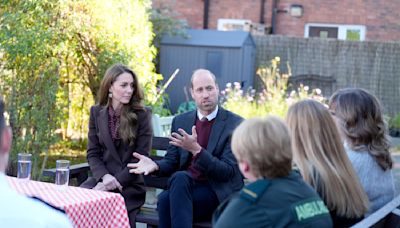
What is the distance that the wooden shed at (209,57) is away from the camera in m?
14.3

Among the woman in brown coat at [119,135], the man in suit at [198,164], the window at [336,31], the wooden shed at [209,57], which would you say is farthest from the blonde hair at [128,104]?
the window at [336,31]

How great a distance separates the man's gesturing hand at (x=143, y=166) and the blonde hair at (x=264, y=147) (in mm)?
2107

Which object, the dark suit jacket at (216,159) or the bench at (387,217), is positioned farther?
the dark suit jacket at (216,159)

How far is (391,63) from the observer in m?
14.7

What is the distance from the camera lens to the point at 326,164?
11.0 ft

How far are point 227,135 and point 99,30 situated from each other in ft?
13.2

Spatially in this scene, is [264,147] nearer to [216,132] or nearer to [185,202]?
[185,202]

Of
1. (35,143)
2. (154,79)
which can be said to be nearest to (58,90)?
(35,143)

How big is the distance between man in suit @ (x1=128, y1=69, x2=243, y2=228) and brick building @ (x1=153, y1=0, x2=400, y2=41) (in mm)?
11520

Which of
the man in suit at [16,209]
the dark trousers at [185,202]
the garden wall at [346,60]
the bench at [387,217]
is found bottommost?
the dark trousers at [185,202]

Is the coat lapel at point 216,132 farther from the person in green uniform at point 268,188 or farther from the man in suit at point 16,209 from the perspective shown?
the man in suit at point 16,209

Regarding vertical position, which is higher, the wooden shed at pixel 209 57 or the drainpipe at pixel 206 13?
the drainpipe at pixel 206 13

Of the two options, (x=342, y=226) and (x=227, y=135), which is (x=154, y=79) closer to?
(x=227, y=135)

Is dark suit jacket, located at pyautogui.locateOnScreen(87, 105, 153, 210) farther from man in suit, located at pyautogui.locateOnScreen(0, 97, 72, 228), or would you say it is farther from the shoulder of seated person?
man in suit, located at pyautogui.locateOnScreen(0, 97, 72, 228)
